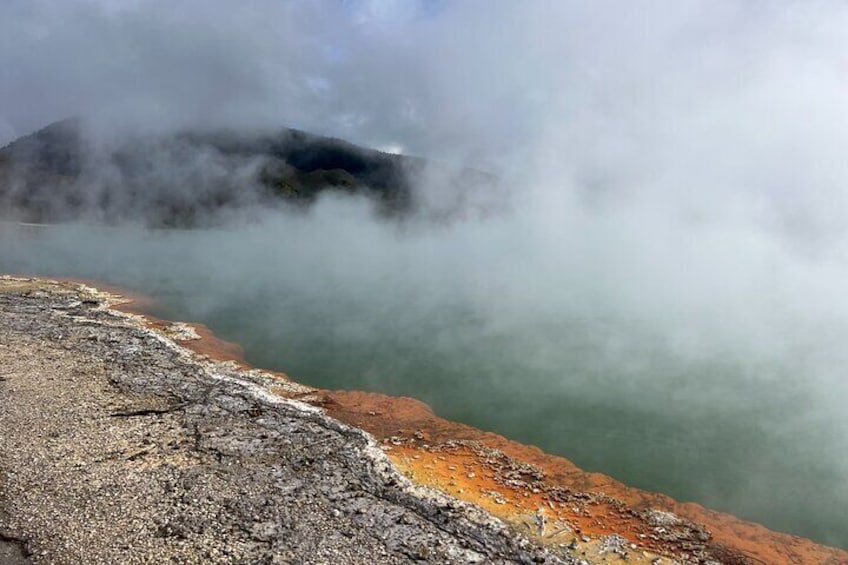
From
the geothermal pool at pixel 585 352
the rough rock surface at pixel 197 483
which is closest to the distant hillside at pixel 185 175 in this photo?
the geothermal pool at pixel 585 352

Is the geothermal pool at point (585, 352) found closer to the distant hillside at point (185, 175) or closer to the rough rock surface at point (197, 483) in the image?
the rough rock surface at point (197, 483)

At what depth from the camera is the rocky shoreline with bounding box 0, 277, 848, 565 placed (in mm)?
9398

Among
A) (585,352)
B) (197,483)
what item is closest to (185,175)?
(585,352)

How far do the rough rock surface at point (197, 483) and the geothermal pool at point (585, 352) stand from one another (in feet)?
18.4

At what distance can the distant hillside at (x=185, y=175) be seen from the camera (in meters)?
105

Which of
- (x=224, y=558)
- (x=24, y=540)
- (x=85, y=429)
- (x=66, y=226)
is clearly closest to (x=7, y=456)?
(x=85, y=429)

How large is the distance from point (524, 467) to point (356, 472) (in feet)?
15.6

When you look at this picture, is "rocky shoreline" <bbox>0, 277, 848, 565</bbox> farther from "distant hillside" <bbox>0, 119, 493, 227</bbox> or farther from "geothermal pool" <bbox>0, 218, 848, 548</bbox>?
"distant hillside" <bbox>0, 119, 493, 227</bbox>

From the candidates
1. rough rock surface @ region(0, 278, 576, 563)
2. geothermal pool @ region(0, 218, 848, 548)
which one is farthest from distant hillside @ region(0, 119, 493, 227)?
rough rock surface @ region(0, 278, 576, 563)

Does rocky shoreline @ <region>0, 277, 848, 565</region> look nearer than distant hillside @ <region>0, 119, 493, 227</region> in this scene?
Yes

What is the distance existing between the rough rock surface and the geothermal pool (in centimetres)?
561

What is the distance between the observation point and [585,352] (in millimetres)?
25625

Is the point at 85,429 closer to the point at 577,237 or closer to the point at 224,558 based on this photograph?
the point at 224,558

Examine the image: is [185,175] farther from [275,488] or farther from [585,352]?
[275,488]
